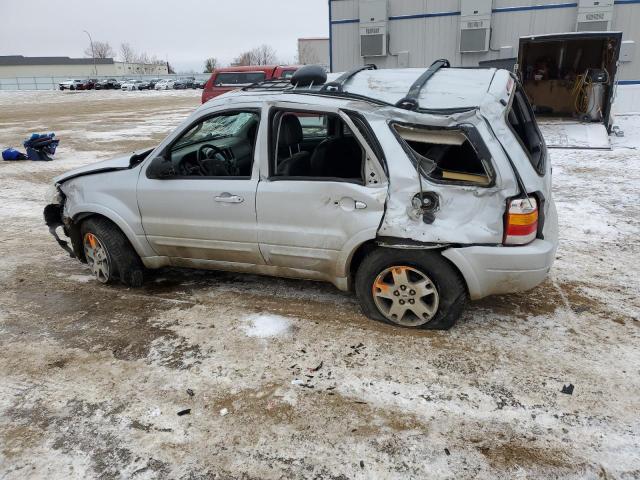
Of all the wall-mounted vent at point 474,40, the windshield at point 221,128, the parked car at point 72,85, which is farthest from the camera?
the parked car at point 72,85

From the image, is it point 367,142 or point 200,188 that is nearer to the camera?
point 367,142

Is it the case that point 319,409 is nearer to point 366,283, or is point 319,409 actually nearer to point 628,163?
point 366,283

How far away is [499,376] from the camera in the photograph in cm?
309

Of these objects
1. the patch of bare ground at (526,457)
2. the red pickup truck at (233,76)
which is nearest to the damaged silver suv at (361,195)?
the patch of bare ground at (526,457)

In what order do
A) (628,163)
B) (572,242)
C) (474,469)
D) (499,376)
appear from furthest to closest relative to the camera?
(628,163)
(572,242)
(499,376)
(474,469)

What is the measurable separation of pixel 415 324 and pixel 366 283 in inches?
18.3

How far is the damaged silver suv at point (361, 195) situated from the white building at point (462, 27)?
11.1 metres

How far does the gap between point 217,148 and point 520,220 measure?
268 cm

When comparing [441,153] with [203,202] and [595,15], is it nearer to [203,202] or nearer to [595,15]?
[203,202]

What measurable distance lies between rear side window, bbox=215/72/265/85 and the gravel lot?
12768 millimetres

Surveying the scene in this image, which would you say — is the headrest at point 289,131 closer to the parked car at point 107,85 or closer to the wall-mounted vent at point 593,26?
the wall-mounted vent at point 593,26

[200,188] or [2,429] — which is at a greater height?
[200,188]

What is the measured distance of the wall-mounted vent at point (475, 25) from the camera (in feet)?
46.9

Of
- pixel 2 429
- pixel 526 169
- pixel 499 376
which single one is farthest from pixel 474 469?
pixel 2 429
